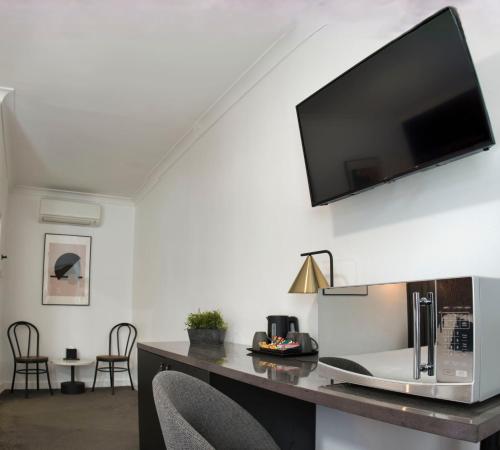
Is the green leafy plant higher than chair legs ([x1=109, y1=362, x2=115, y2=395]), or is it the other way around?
the green leafy plant

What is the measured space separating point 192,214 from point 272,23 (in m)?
1.92

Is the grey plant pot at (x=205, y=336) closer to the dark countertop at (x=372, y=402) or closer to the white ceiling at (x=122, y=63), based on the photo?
the dark countertop at (x=372, y=402)

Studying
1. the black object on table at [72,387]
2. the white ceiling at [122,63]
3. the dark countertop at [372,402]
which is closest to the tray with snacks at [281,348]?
the dark countertop at [372,402]

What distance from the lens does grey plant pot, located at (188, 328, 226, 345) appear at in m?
3.04

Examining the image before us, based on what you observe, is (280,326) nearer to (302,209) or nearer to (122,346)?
(302,209)

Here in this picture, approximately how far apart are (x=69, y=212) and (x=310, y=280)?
498cm

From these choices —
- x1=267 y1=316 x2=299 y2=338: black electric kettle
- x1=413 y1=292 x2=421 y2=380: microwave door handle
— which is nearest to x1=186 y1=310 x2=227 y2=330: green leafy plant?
x1=267 y1=316 x2=299 y2=338: black electric kettle

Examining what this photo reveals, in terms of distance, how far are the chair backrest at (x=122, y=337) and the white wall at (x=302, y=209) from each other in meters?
1.98

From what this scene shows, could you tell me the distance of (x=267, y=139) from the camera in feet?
9.77

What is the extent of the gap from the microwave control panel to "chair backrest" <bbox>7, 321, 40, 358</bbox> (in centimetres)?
602

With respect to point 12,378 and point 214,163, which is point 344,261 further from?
point 12,378

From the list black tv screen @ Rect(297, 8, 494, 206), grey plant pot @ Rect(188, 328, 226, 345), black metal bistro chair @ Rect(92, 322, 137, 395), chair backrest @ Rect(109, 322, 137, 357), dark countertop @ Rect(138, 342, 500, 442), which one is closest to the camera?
dark countertop @ Rect(138, 342, 500, 442)

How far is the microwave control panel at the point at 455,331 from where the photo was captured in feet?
3.42

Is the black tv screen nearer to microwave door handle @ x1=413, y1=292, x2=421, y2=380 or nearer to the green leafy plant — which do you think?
microwave door handle @ x1=413, y1=292, x2=421, y2=380
